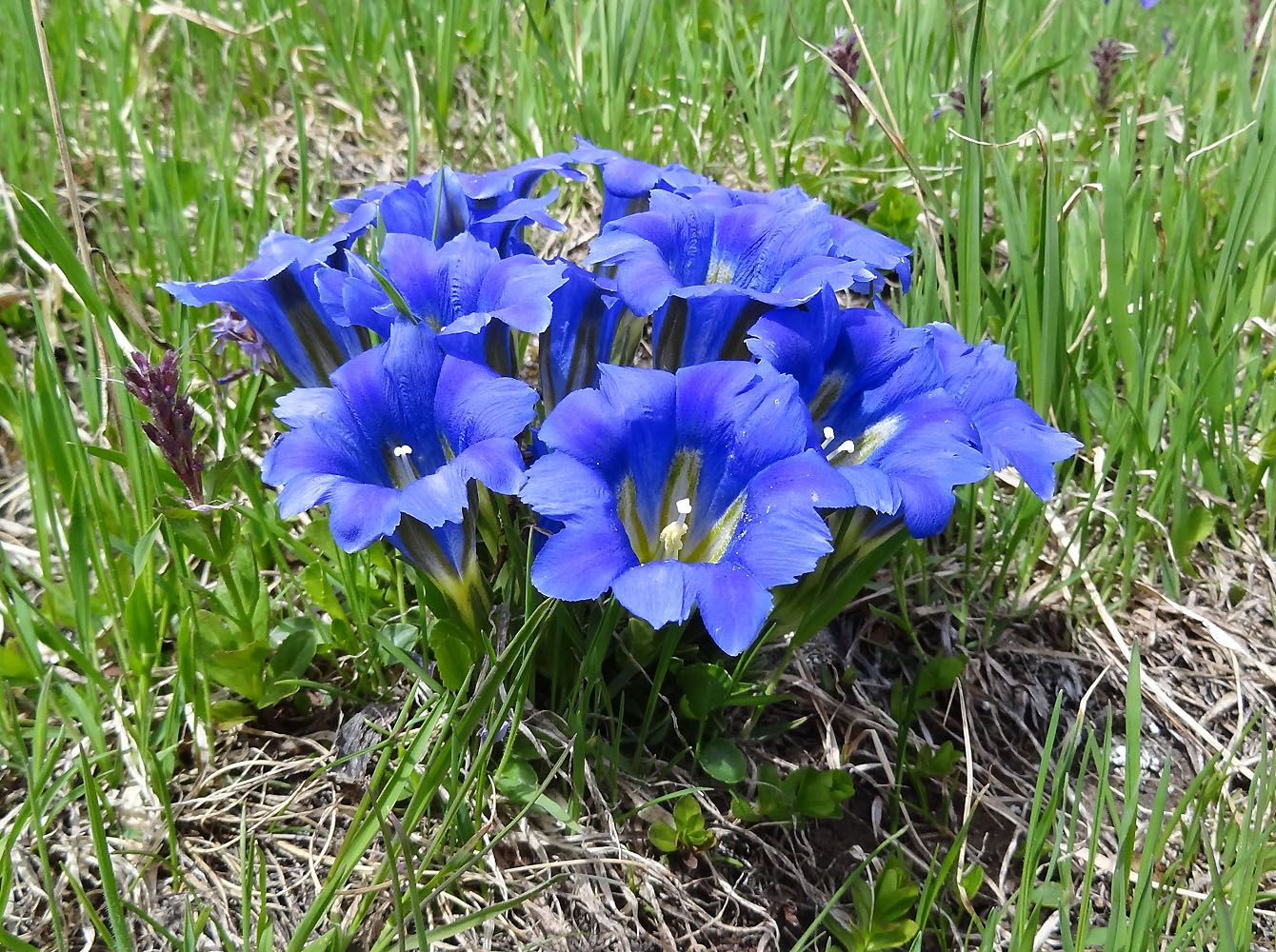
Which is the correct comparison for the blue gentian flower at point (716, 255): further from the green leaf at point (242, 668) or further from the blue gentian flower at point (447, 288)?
the green leaf at point (242, 668)

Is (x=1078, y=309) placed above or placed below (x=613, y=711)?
above

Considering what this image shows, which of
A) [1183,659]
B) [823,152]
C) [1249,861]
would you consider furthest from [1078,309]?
[1249,861]

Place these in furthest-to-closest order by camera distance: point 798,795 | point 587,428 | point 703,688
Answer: point 798,795 → point 703,688 → point 587,428

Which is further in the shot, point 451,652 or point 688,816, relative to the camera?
point 688,816

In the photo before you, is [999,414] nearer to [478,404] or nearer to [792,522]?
[792,522]

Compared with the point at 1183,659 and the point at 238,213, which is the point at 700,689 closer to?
the point at 1183,659

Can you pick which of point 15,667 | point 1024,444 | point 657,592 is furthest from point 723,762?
point 15,667
